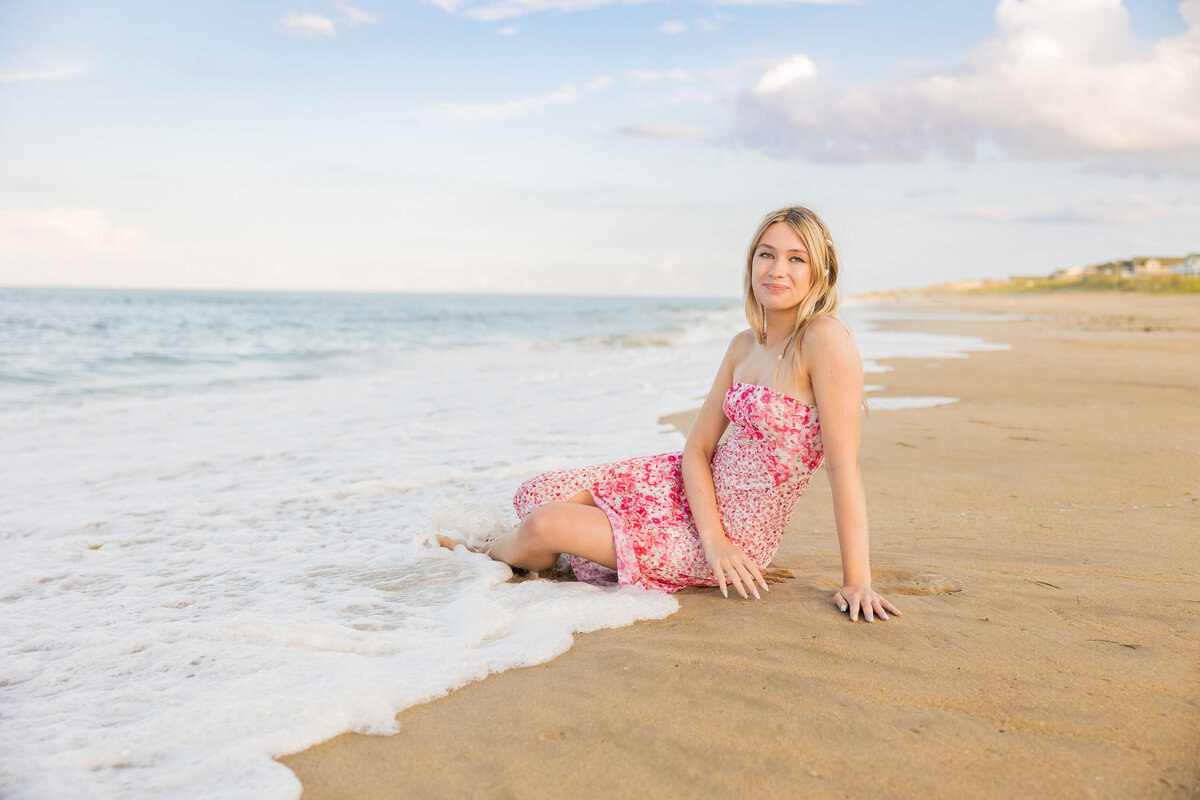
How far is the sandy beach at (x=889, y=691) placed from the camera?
2076mm

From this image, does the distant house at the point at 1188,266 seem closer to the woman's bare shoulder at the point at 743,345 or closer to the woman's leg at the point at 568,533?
the woman's bare shoulder at the point at 743,345

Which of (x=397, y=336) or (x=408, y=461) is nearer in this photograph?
Result: (x=408, y=461)

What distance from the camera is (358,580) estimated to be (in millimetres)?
3936

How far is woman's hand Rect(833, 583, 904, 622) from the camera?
302cm

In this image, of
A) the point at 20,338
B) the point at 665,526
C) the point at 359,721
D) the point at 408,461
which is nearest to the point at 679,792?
the point at 359,721

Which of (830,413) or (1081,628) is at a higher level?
(830,413)

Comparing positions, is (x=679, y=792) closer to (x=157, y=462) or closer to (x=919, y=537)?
(x=919, y=537)

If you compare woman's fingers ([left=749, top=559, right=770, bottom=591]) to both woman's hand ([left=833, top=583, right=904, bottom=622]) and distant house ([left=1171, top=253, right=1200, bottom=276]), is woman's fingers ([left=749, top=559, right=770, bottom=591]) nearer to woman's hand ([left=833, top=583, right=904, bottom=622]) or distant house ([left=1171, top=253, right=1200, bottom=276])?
woman's hand ([left=833, top=583, right=904, bottom=622])

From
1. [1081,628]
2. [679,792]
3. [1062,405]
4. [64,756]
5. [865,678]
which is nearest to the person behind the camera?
[679,792]

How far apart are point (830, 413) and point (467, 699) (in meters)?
1.82

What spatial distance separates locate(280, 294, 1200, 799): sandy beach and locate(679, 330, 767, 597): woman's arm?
143 mm

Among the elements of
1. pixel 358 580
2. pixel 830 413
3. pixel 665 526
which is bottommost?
pixel 358 580

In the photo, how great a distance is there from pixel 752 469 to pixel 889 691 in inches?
49.0

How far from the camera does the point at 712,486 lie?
12.0ft
